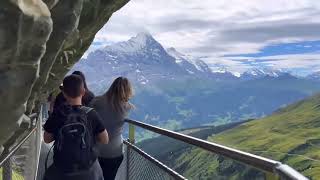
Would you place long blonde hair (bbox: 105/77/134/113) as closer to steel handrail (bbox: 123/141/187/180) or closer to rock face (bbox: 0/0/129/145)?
steel handrail (bbox: 123/141/187/180)

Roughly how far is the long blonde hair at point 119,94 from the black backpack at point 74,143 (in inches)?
75.9

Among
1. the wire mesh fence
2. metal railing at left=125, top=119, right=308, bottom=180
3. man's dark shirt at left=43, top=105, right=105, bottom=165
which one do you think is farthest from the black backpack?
the wire mesh fence

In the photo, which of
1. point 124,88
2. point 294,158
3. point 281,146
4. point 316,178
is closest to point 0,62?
point 124,88

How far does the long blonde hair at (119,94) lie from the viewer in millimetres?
8180

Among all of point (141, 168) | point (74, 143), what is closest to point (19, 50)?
point (74, 143)

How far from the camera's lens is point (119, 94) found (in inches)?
322

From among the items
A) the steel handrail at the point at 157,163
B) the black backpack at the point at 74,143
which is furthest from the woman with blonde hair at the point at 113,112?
the black backpack at the point at 74,143

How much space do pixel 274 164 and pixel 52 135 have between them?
3.32 metres

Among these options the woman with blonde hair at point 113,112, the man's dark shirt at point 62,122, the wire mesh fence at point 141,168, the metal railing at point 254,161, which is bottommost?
the wire mesh fence at point 141,168

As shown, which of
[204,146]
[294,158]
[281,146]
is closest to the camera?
[204,146]

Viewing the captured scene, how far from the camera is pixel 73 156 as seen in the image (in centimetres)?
611

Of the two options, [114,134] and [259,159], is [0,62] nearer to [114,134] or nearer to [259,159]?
[259,159]

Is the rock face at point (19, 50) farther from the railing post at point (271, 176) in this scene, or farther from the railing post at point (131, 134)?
the railing post at point (131, 134)

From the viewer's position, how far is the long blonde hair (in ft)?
26.8
